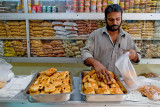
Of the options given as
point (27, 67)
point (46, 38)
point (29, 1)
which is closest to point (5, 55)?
point (27, 67)

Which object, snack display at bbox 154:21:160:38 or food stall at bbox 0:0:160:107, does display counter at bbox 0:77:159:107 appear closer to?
food stall at bbox 0:0:160:107

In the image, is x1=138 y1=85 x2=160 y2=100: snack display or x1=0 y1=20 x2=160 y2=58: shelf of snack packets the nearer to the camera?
x1=138 y1=85 x2=160 y2=100: snack display

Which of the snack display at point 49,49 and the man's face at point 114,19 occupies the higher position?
the man's face at point 114,19

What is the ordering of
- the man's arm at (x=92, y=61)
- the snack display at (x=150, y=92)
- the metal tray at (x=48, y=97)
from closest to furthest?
the metal tray at (x=48, y=97) → the snack display at (x=150, y=92) → the man's arm at (x=92, y=61)

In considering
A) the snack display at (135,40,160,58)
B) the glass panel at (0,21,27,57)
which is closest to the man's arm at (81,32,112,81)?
the snack display at (135,40,160,58)

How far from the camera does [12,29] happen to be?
114 inches

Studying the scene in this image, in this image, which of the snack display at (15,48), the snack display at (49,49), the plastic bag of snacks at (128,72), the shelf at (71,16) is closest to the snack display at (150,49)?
the shelf at (71,16)

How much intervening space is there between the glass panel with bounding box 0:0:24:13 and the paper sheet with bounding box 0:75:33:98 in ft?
5.47

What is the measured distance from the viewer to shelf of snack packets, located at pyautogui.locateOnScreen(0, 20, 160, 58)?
9.30 feet

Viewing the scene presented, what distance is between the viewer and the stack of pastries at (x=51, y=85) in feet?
3.67

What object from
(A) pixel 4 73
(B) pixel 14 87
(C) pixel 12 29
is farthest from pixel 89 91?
(C) pixel 12 29

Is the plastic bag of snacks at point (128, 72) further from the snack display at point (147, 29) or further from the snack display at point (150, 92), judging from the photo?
the snack display at point (147, 29)

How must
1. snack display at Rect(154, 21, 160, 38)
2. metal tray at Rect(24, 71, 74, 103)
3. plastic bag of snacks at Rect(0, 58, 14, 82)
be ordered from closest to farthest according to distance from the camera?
metal tray at Rect(24, 71, 74, 103), plastic bag of snacks at Rect(0, 58, 14, 82), snack display at Rect(154, 21, 160, 38)

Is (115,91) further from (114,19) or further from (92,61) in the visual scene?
(114,19)
